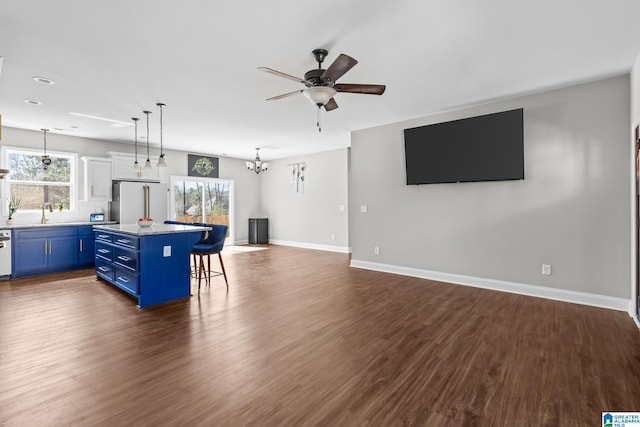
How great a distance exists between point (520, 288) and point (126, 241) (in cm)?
530

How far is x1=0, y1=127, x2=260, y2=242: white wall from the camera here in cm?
562

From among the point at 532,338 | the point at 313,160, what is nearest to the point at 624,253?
the point at 532,338

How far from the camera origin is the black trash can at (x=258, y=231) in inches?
370

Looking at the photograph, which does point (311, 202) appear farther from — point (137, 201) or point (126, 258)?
point (126, 258)

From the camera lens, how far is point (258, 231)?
9414 millimetres

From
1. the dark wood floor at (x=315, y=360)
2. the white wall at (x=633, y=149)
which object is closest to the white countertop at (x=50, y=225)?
the dark wood floor at (x=315, y=360)

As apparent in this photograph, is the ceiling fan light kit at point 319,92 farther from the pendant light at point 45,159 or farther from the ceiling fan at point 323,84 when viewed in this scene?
the pendant light at point 45,159

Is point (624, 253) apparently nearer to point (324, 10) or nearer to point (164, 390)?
point (324, 10)

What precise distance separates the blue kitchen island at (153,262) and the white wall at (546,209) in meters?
3.48

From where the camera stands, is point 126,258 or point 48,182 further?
point 48,182

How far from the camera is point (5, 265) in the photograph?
500 centimetres

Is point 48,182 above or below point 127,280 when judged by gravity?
above

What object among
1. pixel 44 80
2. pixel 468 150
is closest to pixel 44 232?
pixel 44 80

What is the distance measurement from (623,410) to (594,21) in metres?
2.81
